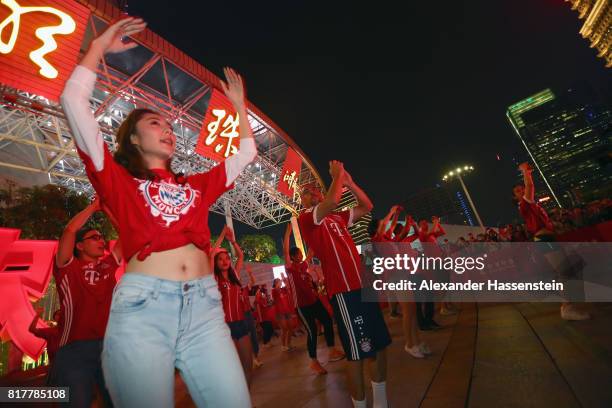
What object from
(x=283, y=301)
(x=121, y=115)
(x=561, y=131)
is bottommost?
(x=283, y=301)

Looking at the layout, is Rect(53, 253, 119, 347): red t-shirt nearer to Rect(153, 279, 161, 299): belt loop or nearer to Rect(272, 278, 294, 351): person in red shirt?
Rect(153, 279, 161, 299): belt loop

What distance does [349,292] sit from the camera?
112 inches

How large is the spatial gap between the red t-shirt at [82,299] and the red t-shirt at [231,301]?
160cm

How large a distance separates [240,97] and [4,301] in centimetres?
807

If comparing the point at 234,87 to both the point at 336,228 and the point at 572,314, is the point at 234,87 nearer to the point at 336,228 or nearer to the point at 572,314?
the point at 336,228

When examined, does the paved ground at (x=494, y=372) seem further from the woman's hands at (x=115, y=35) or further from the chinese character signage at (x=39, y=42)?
the chinese character signage at (x=39, y=42)

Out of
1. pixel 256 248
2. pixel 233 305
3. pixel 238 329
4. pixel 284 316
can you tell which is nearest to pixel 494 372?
pixel 238 329

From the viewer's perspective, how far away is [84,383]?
2.49 m

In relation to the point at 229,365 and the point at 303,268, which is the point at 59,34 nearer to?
the point at 303,268

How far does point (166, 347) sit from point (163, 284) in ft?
0.78

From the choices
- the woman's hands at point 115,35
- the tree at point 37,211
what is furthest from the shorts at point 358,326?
the tree at point 37,211

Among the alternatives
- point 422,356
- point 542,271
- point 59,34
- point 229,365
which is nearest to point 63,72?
point 59,34

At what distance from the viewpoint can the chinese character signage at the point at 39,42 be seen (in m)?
5.15

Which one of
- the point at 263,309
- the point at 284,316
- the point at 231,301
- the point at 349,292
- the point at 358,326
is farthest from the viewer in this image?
the point at 263,309
